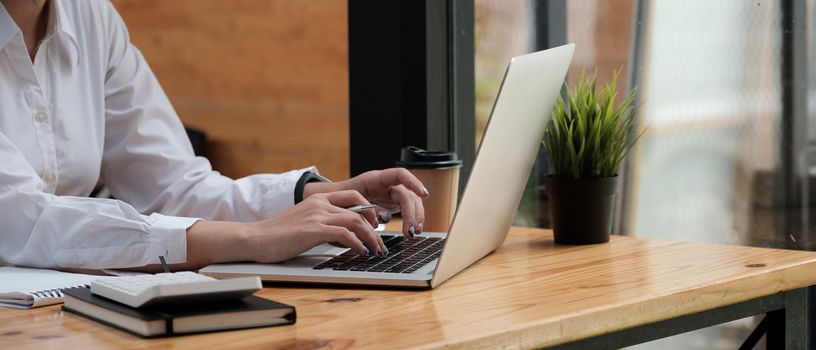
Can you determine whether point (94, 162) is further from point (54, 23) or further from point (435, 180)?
point (435, 180)

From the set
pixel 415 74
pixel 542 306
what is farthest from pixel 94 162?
pixel 542 306

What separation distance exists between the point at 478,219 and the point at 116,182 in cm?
89

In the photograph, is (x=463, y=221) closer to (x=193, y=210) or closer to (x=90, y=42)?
(x=193, y=210)

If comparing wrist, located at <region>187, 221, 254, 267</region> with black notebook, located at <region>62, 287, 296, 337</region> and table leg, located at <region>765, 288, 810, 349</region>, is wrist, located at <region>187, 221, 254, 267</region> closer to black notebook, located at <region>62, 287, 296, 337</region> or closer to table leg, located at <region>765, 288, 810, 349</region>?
black notebook, located at <region>62, 287, 296, 337</region>

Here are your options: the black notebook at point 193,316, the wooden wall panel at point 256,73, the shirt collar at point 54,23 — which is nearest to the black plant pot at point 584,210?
the black notebook at point 193,316

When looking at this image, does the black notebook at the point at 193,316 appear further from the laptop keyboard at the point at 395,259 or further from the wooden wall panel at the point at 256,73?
the wooden wall panel at the point at 256,73

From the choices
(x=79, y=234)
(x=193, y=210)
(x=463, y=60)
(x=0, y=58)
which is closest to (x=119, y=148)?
(x=193, y=210)

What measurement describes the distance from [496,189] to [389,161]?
1046 millimetres

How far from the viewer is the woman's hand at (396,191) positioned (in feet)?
5.09

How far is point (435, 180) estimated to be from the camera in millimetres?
1770

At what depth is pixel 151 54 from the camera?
347cm

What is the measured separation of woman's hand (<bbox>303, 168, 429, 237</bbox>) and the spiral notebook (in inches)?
17.4

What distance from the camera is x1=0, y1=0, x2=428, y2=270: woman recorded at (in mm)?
1417

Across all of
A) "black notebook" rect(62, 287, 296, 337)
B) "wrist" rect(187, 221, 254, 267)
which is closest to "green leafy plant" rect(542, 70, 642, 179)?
"wrist" rect(187, 221, 254, 267)
